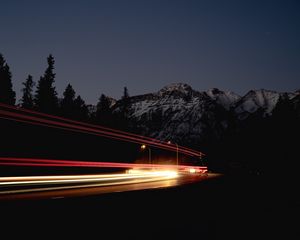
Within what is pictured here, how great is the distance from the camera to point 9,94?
89812 millimetres

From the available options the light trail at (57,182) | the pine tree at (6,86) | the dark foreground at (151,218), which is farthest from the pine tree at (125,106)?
the dark foreground at (151,218)

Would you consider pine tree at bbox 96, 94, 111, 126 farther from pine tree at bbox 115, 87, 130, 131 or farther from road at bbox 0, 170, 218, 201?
road at bbox 0, 170, 218, 201

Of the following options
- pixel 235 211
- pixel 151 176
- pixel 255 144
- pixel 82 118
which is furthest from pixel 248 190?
pixel 255 144

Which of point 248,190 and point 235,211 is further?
point 248,190

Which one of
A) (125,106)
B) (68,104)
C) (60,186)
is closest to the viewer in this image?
(60,186)

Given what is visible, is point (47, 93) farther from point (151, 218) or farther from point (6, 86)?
point (151, 218)

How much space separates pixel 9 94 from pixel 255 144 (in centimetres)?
6941

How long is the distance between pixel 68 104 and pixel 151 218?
111959mm

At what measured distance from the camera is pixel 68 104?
119438 millimetres

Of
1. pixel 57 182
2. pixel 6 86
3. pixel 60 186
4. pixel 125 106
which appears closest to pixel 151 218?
pixel 57 182

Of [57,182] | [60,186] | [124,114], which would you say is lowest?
[60,186]

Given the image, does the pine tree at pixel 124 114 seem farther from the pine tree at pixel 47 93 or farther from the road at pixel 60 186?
the road at pixel 60 186

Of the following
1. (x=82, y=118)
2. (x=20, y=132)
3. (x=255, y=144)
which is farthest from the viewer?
(x=255, y=144)

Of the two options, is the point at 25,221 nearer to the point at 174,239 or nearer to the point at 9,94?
the point at 174,239
